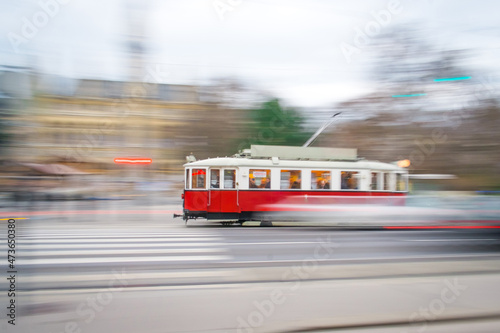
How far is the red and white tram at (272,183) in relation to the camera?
17.4m

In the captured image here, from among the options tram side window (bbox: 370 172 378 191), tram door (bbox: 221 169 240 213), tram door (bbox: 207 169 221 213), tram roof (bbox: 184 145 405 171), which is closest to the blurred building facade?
tram roof (bbox: 184 145 405 171)

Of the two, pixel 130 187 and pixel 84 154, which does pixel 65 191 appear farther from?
pixel 84 154

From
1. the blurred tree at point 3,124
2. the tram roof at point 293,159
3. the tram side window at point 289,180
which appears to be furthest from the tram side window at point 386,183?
the blurred tree at point 3,124

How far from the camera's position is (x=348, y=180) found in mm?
17984

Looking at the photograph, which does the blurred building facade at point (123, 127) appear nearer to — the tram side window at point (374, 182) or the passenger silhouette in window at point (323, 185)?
A: the passenger silhouette in window at point (323, 185)

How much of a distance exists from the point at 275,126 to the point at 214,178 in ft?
133

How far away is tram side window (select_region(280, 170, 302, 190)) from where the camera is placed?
17656 millimetres

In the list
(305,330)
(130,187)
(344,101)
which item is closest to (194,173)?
(305,330)

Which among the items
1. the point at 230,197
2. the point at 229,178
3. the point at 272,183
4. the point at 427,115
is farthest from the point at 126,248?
the point at 427,115

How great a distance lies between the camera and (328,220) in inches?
662

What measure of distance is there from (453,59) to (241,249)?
14.9 meters

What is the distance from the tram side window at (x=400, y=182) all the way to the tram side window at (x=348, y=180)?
1769 millimetres

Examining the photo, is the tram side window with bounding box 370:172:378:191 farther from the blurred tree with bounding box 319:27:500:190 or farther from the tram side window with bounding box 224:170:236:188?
the tram side window with bounding box 224:170:236:188

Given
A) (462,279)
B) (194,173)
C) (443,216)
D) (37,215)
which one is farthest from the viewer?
(37,215)
